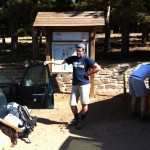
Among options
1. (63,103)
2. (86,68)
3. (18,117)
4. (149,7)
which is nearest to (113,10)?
(149,7)

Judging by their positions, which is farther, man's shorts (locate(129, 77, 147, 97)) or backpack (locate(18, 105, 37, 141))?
man's shorts (locate(129, 77, 147, 97))

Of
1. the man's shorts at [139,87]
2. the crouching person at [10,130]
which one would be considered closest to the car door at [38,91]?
the crouching person at [10,130]

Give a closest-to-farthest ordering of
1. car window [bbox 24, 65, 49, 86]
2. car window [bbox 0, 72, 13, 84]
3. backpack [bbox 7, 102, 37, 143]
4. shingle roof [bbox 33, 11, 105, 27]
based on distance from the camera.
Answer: backpack [bbox 7, 102, 37, 143] < car window [bbox 24, 65, 49, 86] < car window [bbox 0, 72, 13, 84] < shingle roof [bbox 33, 11, 105, 27]

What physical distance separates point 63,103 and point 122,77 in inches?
76.8

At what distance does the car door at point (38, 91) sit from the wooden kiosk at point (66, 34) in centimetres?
196

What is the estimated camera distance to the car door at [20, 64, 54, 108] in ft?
26.3

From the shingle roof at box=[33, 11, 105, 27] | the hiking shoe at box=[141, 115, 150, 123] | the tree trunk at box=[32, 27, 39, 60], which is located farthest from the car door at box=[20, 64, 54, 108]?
the tree trunk at box=[32, 27, 39, 60]

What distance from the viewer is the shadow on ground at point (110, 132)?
269 inches

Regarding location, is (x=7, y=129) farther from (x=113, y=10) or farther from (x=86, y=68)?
(x=113, y=10)

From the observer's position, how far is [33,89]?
803 centimetres

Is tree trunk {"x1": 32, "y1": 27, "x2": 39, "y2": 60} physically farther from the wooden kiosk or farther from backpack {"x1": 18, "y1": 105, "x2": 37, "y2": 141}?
backpack {"x1": 18, "y1": 105, "x2": 37, "y2": 141}

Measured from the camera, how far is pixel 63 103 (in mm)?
9891

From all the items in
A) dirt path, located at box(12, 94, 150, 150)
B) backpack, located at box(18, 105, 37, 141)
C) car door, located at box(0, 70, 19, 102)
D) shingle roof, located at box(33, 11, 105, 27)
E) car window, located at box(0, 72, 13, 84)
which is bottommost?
dirt path, located at box(12, 94, 150, 150)

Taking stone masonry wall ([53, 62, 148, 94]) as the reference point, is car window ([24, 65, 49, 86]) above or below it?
above
